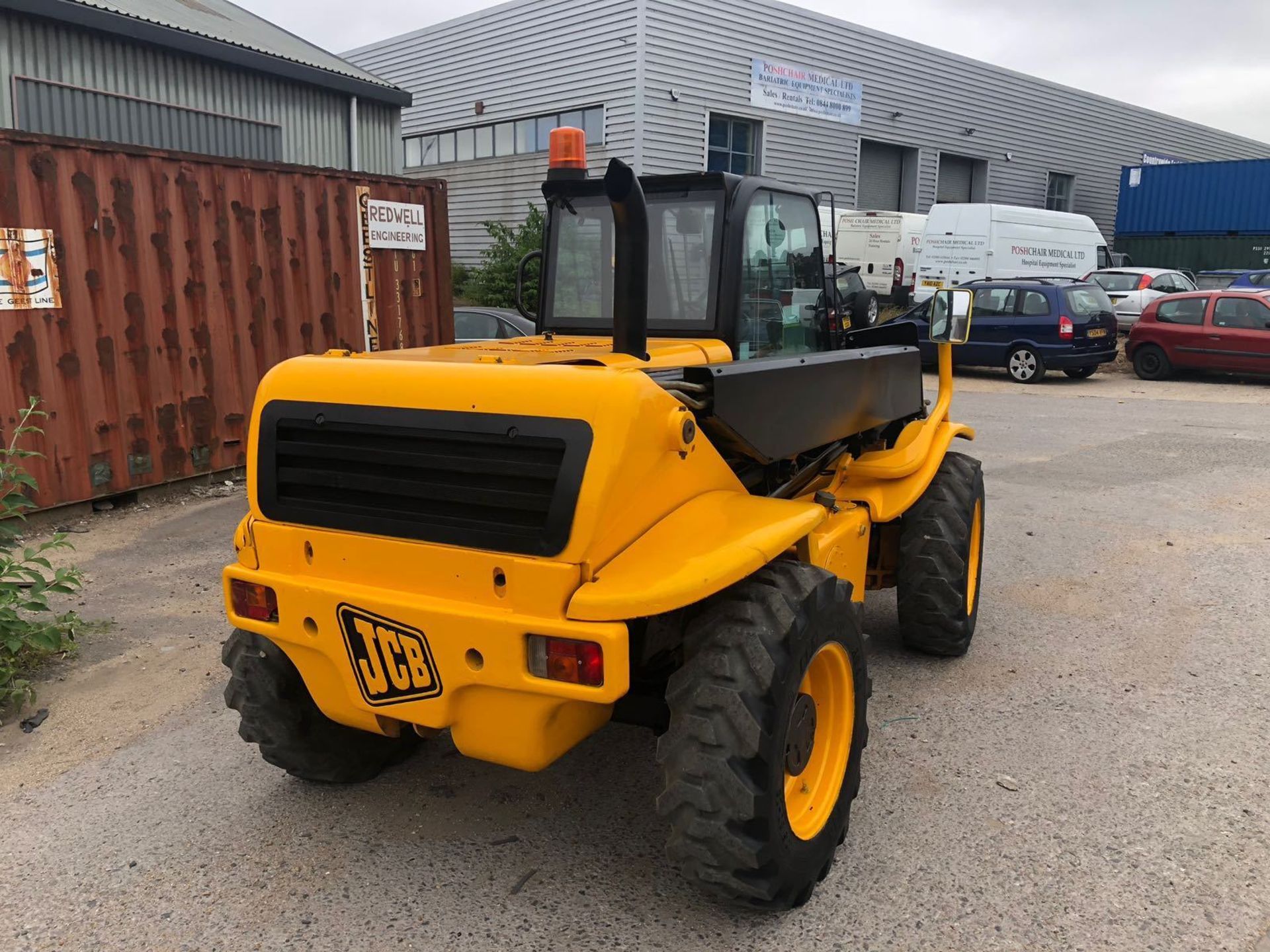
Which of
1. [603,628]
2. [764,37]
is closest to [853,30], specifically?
[764,37]

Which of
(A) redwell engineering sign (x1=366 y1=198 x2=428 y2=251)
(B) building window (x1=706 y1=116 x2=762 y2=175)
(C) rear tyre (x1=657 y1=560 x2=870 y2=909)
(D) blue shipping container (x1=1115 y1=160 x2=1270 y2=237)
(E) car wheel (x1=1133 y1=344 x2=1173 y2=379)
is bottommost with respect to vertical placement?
(E) car wheel (x1=1133 y1=344 x2=1173 y2=379)

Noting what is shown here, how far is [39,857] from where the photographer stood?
11.0 feet

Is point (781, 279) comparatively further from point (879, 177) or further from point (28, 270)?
point (879, 177)

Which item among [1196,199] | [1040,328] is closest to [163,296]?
[1040,328]

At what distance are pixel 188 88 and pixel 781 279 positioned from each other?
9.99 meters

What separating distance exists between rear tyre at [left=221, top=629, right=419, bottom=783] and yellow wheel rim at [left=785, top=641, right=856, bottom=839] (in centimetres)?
144

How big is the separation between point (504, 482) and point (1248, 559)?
19.8 feet

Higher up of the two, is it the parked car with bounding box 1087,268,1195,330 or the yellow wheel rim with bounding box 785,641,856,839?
the parked car with bounding box 1087,268,1195,330

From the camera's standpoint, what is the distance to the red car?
16.1 metres

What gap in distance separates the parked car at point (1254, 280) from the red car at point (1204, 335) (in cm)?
574

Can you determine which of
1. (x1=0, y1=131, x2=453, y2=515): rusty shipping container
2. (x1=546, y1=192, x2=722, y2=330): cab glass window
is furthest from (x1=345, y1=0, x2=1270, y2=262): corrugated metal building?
(x1=546, y1=192, x2=722, y2=330): cab glass window

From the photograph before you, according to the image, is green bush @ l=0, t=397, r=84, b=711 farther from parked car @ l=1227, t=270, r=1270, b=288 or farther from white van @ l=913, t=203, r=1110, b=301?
parked car @ l=1227, t=270, r=1270, b=288

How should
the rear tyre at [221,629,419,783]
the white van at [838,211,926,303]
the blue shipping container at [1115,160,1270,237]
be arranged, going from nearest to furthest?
the rear tyre at [221,629,419,783] → the white van at [838,211,926,303] → the blue shipping container at [1115,160,1270,237]

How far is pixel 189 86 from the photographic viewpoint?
37.9 feet
